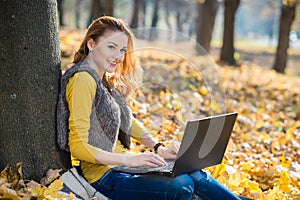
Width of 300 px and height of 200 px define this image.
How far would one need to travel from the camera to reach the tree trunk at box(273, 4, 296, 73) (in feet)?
57.7

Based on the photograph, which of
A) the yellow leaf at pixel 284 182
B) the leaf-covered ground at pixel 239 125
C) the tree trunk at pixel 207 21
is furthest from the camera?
the tree trunk at pixel 207 21

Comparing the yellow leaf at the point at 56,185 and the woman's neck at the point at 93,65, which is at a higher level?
the woman's neck at the point at 93,65

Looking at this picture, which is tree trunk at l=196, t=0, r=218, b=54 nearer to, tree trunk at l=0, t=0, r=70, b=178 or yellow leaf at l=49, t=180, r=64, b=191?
tree trunk at l=0, t=0, r=70, b=178

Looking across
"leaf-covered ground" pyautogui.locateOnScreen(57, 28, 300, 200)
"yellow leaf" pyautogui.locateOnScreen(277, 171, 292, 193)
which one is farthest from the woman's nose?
"yellow leaf" pyautogui.locateOnScreen(277, 171, 292, 193)

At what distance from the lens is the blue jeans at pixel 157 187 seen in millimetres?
2756

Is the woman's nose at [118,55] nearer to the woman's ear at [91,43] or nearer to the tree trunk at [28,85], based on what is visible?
the woman's ear at [91,43]

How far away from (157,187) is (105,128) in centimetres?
50

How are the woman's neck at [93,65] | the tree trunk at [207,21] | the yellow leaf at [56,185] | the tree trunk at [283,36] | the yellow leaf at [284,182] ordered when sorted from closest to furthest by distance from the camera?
the yellow leaf at [56,185] → the woman's neck at [93,65] → the yellow leaf at [284,182] → the tree trunk at [207,21] → the tree trunk at [283,36]

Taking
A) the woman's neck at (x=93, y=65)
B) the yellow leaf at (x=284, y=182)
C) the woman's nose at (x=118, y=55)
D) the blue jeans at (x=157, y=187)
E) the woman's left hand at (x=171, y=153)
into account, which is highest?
the woman's nose at (x=118, y=55)

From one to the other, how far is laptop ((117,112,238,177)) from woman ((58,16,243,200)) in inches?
2.2

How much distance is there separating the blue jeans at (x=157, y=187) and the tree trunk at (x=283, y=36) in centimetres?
1549

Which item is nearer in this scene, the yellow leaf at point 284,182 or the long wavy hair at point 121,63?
the long wavy hair at point 121,63

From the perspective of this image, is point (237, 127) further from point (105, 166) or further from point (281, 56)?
point (281, 56)

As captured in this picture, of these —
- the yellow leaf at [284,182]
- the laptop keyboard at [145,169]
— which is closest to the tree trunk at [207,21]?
the yellow leaf at [284,182]
